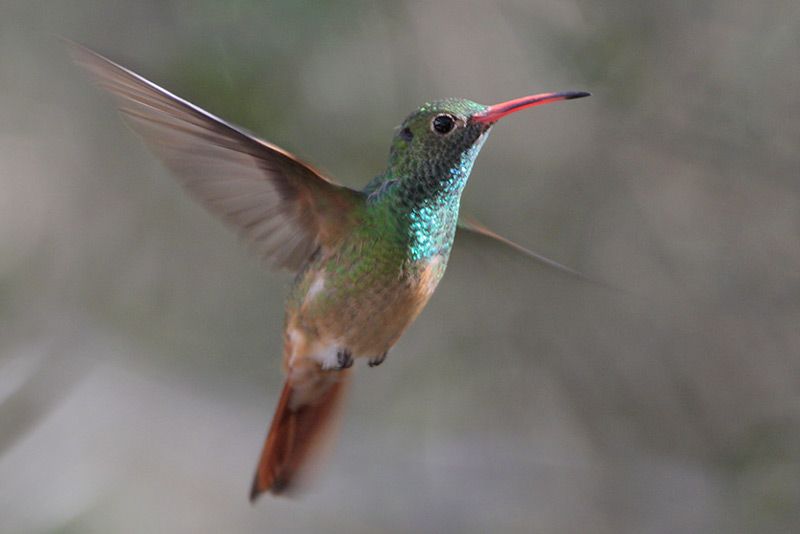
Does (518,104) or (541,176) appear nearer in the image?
(518,104)

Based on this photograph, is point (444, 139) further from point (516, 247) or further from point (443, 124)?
point (516, 247)

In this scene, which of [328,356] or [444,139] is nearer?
[444,139]

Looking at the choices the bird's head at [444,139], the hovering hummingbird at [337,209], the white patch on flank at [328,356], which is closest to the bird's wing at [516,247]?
the hovering hummingbird at [337,209]

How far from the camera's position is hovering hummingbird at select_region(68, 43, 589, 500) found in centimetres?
91

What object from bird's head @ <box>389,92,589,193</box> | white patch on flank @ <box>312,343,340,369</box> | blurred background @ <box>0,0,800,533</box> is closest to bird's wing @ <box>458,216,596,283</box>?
bird's head @ <box>389,92,589,193</box>

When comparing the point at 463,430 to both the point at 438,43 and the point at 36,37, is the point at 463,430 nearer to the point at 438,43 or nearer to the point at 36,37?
the point at 438,43

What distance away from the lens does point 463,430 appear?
2484mm

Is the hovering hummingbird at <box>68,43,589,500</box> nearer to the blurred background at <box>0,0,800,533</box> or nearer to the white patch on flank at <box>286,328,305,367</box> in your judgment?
the white patch on flank at <box>286,328,305,367</box>

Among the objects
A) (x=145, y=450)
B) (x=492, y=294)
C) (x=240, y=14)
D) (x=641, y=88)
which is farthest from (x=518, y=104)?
(x=145, y=450)

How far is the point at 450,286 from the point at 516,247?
4.19 ft

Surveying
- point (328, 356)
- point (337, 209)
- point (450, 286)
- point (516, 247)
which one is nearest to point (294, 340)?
point (328, 356)

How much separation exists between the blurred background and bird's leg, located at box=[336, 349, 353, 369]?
0.53 metres

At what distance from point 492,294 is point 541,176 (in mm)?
343

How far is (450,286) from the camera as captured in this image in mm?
2365
